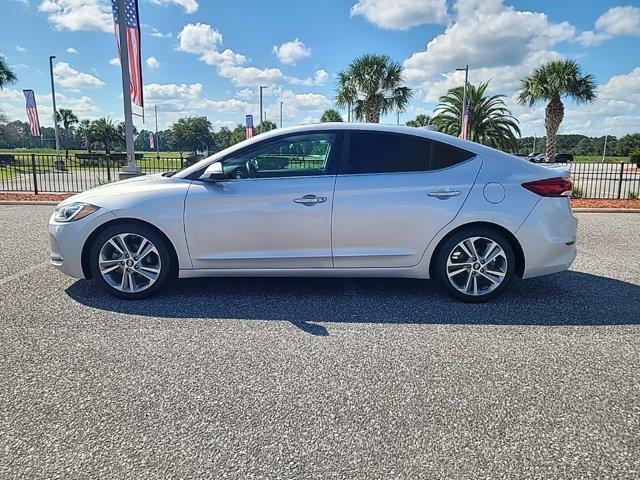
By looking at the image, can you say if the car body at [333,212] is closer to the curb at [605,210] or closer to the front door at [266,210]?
the front door at [266,210]

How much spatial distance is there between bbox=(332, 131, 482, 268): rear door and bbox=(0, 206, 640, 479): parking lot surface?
0.52 m

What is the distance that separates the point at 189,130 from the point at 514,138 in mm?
81563

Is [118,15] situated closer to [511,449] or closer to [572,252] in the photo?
[572,252]

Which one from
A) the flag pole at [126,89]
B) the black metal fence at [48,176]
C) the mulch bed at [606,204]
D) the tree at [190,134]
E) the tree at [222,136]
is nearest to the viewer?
the flag pole at [126,89]

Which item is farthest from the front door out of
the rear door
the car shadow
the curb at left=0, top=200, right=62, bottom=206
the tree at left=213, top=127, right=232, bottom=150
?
the tree at left=213, top=127, right=232, bottom=150

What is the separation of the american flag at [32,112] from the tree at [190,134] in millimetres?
70001

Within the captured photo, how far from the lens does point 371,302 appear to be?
4.07m

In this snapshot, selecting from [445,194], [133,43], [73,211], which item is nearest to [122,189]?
[73,211]

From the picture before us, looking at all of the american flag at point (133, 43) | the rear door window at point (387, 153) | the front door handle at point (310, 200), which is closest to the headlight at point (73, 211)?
the front door handle at point (310, 200)

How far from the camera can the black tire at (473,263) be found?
3.97 meters

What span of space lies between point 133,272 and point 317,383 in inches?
90.1

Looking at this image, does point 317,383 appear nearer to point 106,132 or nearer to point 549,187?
point 549,187

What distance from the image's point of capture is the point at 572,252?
410 centimetres

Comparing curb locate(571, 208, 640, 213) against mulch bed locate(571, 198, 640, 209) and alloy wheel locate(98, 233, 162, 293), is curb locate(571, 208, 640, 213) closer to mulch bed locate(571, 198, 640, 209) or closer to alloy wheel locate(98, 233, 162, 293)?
mulch bed locate(571, 198, 640, 209)
